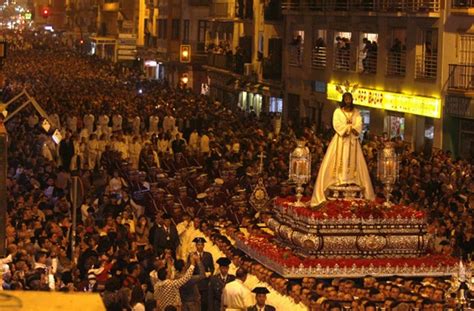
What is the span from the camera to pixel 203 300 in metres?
20.3

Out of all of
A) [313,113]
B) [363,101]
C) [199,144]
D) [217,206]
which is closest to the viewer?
[217,206]

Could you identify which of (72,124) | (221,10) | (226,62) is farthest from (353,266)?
(221,10)

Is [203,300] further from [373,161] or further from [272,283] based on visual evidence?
[373,161]

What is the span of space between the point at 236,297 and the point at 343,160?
13.5 ft

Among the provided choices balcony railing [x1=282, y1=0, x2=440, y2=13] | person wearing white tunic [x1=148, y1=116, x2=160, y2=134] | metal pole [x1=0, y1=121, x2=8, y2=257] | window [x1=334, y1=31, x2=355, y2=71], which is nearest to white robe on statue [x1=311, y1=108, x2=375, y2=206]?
metal pole [x1=0, y1=121, x2=8, y2=257]

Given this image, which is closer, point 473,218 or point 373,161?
point 473,218

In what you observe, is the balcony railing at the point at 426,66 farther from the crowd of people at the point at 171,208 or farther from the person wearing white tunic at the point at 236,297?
the person wearing white tunic at the point at 236,297

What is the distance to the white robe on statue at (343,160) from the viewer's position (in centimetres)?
2233

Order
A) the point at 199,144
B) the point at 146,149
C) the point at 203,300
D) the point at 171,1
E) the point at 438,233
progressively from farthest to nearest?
the point at 171,1 < the point at 199,144 < the point at 146,149 < the point at 438,233 < the point at 203,300

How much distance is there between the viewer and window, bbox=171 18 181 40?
89.5 m

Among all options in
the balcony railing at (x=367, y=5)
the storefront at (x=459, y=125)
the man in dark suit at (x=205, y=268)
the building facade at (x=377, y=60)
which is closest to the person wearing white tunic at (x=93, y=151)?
the building facade at (x=377, y=60)

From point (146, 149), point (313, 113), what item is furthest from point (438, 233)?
point (313, 113)

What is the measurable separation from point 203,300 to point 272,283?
1.05m

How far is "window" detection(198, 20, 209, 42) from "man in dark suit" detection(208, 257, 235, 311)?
216ft
